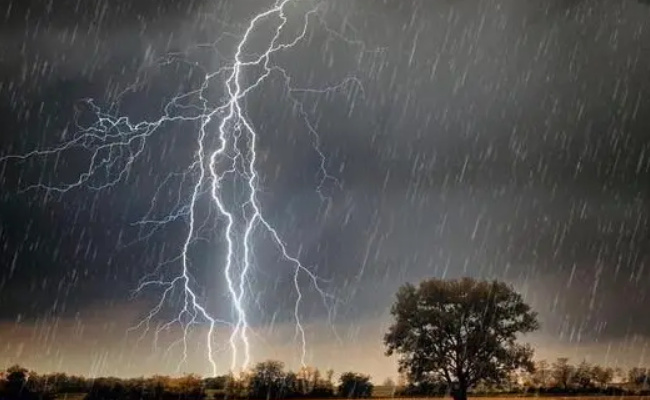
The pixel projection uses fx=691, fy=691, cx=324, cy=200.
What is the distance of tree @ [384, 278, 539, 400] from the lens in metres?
30.9

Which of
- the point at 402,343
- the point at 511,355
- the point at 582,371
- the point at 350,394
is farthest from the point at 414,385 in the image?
the point at 582,371

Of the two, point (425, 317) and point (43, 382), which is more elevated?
point (425, 317)

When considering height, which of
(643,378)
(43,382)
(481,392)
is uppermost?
(643,378)

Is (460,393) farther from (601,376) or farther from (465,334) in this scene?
(601,376)

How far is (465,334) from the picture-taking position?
1224 inches

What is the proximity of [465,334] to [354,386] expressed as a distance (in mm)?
14212

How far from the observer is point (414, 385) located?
3181 centimetres

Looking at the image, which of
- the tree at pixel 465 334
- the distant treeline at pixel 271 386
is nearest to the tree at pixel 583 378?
the distant treeline at pixel 271 386

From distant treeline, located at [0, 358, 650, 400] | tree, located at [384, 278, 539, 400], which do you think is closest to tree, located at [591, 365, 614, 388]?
distant treeline, located at [0, 358, 650, 400]

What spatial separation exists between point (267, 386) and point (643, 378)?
28524 mm

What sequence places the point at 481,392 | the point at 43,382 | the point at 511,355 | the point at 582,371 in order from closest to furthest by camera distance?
the point at 511,355 → the point at 43,382 → the point at 481,392 → the point at 582,371

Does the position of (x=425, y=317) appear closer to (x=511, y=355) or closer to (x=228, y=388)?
(x=511, y=355)

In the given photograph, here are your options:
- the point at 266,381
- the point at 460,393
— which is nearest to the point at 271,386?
the point at 266,381

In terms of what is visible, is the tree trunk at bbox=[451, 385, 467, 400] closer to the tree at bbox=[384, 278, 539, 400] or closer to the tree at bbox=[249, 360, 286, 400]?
the tree at bbox=[384, 278, 539, 400]
